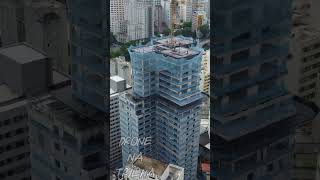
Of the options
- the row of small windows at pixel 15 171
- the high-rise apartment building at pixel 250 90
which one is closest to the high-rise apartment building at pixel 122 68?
the row of small windows at pixel 15 171

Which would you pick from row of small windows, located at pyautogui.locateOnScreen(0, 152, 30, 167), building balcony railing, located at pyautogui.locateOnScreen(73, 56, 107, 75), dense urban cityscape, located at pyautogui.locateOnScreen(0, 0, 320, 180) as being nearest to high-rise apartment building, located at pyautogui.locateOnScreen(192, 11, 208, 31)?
dense urban cityscape, located at pyautogui.locateOnScreen(0, 0, 320, 180)

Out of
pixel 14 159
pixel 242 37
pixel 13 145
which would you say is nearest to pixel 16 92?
pixel 13 145

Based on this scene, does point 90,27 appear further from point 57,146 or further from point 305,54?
point 305,54

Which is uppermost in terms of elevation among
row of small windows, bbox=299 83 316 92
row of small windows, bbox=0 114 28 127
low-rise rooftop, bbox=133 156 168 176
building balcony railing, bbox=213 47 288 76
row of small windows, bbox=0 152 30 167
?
building balcony railing, bbox=213 47 288 76

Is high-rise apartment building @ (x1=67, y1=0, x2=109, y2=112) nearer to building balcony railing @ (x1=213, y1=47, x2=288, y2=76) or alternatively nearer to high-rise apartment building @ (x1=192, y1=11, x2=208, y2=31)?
high-rise apartment building @ (x1=192, y1=11, x2=208, y2=31)

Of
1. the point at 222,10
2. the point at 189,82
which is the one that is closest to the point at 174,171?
the point at 189,82
